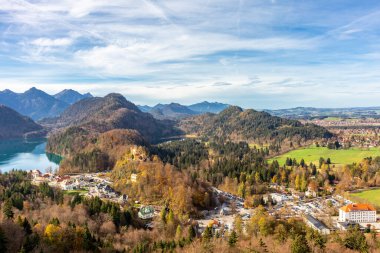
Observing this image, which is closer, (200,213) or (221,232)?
(221,232)

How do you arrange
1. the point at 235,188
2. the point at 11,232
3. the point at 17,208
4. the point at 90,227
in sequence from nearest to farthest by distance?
the point at 11,232 < the point at 90,227 < the point at 17,208 < the point at 235,188

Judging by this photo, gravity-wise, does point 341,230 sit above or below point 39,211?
below

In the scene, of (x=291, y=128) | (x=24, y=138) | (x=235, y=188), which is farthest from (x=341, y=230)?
(x=24, y=138)

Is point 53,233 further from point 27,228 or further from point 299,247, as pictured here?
point 299,247

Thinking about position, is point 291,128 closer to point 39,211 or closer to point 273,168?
point 273,168

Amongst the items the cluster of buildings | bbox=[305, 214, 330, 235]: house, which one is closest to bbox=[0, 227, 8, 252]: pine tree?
the cluster of buildings

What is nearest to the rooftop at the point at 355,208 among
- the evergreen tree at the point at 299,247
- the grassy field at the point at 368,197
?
the grassy field at the point at 368,197
